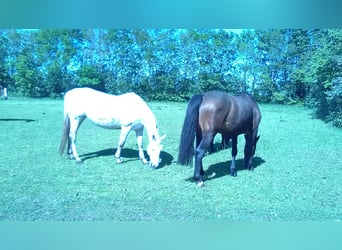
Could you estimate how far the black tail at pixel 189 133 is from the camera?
316cm

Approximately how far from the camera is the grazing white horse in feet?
10.7

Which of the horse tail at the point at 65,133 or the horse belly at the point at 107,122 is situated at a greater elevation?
the horse belly at the point at 107,122

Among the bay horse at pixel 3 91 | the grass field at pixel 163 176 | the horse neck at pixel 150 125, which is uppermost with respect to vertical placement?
the bay horse at pixel 3 91

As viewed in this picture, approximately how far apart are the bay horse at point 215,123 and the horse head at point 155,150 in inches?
7.1

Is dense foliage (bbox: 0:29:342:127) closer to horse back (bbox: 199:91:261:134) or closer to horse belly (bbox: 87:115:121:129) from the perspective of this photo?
horse back (bbox: 199:91:261:134)

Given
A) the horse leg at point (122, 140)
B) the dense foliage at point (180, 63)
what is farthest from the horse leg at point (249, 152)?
Answer: the horse leg at point (122, 140)

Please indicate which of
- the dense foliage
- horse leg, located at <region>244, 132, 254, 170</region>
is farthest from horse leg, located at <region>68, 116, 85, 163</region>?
horse leg, located at <region>244, 132, 254, 170</region>

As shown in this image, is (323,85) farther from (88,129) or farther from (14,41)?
(14,41)

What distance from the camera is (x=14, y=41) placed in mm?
3150

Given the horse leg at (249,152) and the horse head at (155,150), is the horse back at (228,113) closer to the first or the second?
the horse leg at (249,152)

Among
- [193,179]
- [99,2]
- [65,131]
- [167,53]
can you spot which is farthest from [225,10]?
[65,131]

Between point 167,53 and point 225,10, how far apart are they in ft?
2.02

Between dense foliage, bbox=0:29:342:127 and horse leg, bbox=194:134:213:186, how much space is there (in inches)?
17.3

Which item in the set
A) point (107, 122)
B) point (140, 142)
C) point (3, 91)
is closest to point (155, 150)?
point (140, 142)
